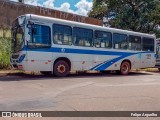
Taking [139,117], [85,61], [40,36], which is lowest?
[139,117]

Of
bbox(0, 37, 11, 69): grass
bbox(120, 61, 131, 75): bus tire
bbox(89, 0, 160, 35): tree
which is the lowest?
bbox(120, 61, 131, 75): bus tire

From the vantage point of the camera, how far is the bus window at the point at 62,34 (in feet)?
50.1

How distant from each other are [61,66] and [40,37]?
1.96m

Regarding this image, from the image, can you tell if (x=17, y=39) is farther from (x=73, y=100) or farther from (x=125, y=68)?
(x=125, y=68)

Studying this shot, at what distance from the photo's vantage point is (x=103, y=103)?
8281mm

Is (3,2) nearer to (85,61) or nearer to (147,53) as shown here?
(85,61)

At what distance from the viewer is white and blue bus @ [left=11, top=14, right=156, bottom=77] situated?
14398 millimetres

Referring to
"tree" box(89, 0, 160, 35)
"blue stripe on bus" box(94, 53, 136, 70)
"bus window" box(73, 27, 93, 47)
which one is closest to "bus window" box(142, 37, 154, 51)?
"blue stripe on bus" box(94, 53, 136, 70)

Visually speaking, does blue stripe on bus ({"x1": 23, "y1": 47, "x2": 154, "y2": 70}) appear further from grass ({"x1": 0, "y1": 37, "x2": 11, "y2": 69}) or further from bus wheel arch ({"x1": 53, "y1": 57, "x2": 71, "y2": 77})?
grass ({"x1": 0, "y1": 37, "x2": 11, "y2": 69})

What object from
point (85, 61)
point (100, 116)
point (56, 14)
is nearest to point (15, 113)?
point (100, 116)

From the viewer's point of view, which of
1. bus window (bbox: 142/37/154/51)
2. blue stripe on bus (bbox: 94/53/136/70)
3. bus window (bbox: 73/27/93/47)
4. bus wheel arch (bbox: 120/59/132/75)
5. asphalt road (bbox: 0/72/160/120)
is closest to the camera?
asphalt road (bbox: 0/72/160/120)

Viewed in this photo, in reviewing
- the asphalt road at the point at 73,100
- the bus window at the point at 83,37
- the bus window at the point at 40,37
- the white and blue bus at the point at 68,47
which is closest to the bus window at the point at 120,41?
the white and blue bus at the point at 68,47

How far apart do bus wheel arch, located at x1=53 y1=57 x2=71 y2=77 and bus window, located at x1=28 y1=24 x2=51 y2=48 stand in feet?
3.60

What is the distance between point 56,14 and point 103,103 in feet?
60.7
